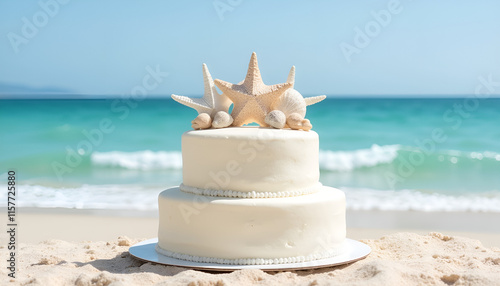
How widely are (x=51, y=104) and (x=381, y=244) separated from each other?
35760 millimetres

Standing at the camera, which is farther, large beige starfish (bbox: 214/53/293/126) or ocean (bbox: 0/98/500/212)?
ocean (bbox: 0/98/500/212)

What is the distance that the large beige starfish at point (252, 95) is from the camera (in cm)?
616

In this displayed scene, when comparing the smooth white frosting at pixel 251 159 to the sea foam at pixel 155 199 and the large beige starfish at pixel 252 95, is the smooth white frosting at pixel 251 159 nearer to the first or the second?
the large beige starfish at pixel 252 95

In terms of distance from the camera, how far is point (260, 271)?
5.46 m

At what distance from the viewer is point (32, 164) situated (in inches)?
716

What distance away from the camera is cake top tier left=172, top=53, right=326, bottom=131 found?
20.0 feet

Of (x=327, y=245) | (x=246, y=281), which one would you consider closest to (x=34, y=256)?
(x=246, y=281)


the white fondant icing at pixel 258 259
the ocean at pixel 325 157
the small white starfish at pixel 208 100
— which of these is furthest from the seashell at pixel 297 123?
the ocean at pixel 325 157

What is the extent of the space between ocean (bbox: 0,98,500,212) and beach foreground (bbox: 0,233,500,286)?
3494mm

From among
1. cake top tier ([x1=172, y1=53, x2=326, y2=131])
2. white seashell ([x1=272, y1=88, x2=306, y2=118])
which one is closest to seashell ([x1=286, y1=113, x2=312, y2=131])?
cake top tier ([x1=172, y1=53, x2=326, y2=131])

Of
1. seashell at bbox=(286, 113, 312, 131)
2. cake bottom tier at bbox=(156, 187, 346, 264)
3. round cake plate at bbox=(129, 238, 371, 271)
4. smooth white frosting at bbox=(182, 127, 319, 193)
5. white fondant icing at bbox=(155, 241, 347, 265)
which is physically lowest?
round cake plate at bbox=(129, 238, 371, 271)

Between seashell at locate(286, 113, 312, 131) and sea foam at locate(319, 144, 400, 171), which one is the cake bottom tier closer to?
seashell at locate(286, 113, 312, 131)

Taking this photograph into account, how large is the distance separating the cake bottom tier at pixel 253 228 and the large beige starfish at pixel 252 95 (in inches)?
37.4

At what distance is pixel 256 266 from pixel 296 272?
1.27 ft
